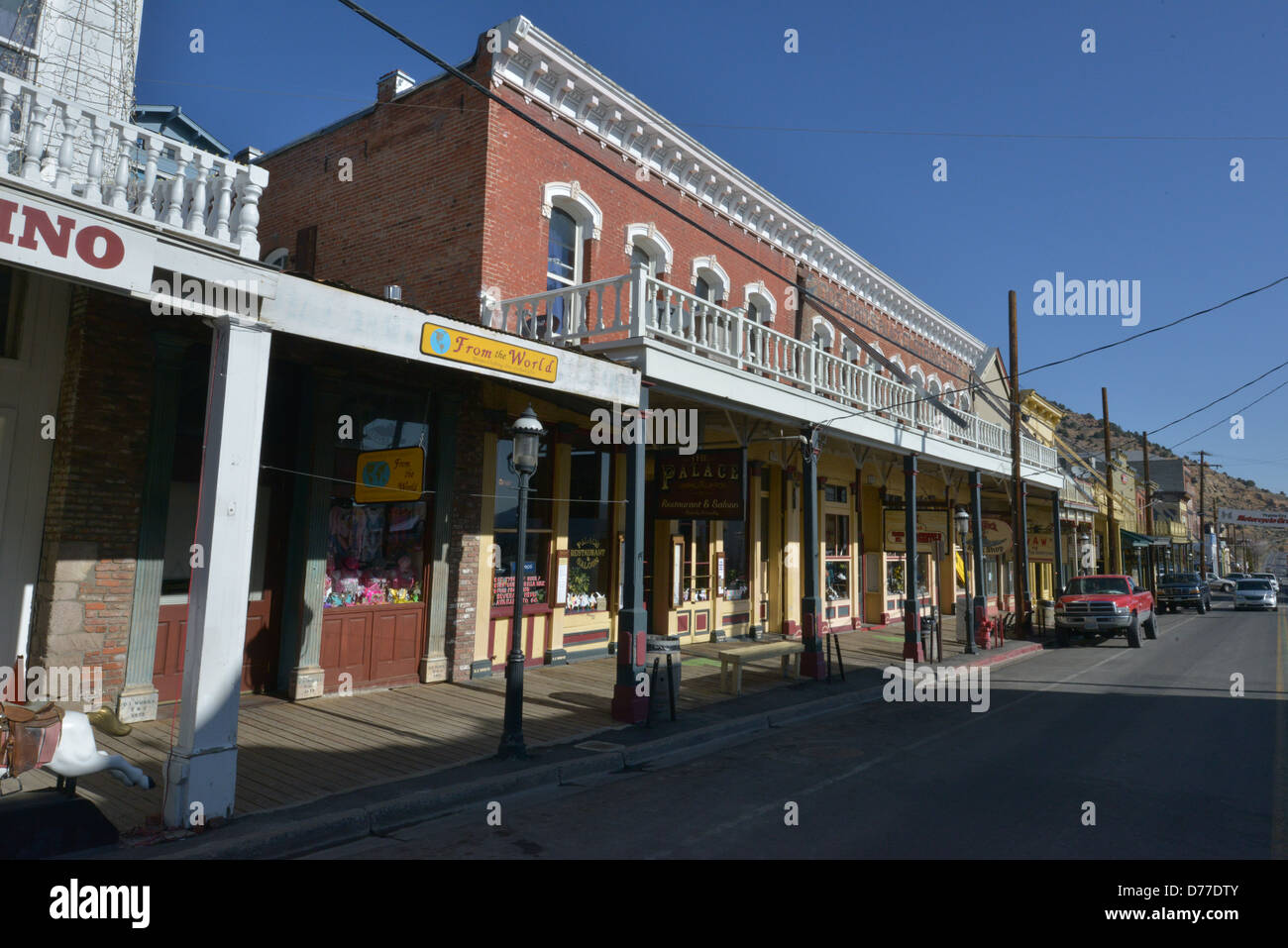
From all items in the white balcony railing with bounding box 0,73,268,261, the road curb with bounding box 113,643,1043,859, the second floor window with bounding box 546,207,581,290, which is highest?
the second floor window with bounding box 546,207,581,290

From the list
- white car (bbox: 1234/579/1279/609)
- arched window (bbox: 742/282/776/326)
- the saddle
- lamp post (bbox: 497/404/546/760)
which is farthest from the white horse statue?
white car (bbox: 1234/579/1279/609)

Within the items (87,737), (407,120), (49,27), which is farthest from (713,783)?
(407,120)

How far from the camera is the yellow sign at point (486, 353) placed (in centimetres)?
728

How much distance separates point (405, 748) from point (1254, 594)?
45060mm

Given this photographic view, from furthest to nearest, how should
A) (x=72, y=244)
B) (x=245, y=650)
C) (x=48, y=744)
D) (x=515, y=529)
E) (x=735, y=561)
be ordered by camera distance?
(x=735, y=561)
(x=515, y=529)
(x=245, y=650)
(x=48, y=744)
(x=72, y=244)

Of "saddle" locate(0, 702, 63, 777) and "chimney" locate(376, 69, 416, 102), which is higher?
"chimney" locate(376, 69, 416, 102)

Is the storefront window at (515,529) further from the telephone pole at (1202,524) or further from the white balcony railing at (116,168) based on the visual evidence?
the telephone pole at (1202,524)

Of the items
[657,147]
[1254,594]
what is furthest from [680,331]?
[1254,594]

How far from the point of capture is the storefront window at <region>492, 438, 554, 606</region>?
38.9 feet

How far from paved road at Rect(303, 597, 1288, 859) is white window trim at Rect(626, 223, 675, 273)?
880 cm

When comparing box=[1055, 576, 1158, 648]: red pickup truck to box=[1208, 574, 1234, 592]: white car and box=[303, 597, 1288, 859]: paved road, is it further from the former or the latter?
box=[1208, 574, 1234, 592]: white car

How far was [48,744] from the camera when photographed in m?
5.29

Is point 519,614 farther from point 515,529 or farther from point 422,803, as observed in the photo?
point 515,529
